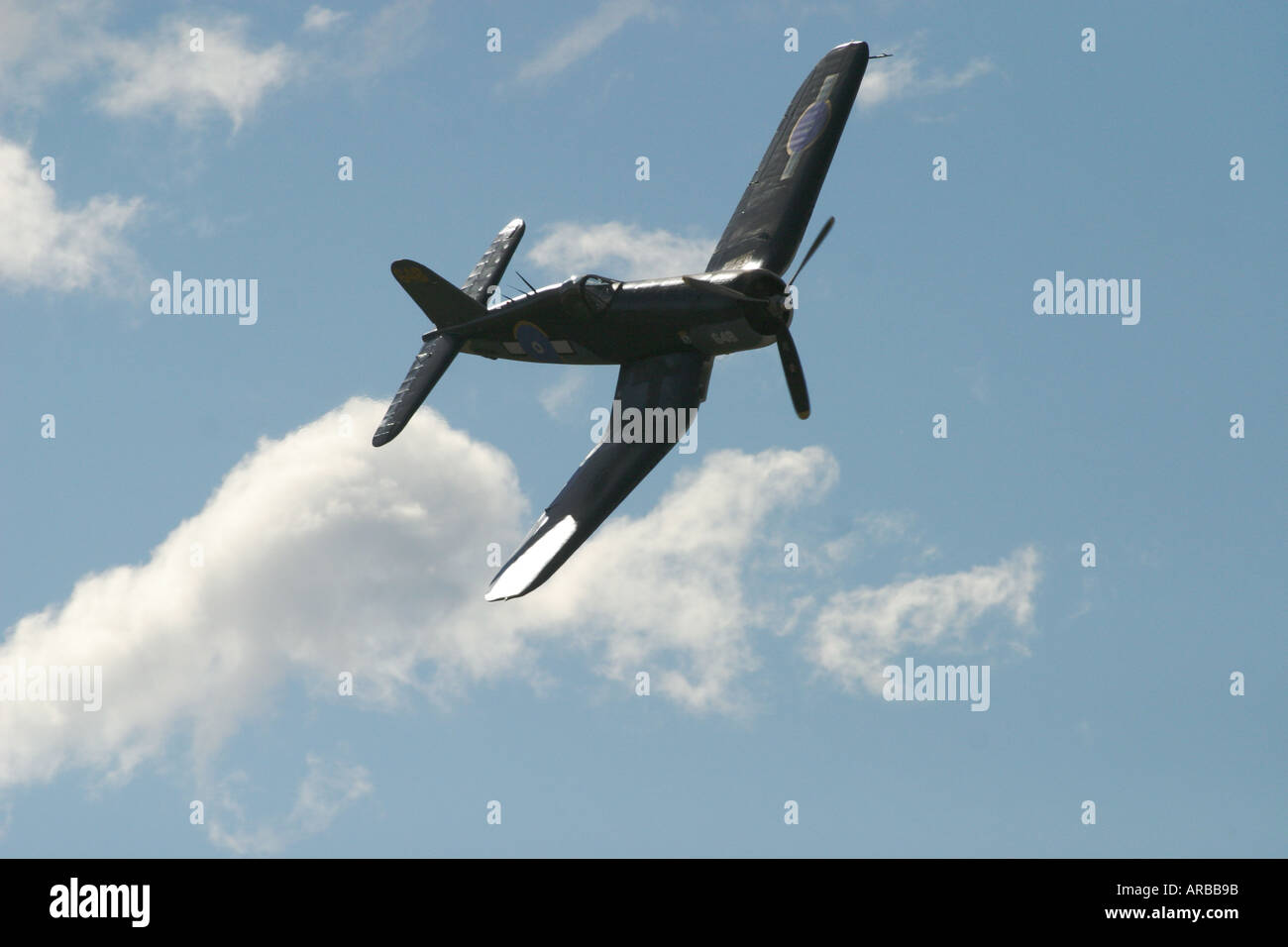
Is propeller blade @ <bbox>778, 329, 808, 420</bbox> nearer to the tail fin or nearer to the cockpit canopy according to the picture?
the tail fin

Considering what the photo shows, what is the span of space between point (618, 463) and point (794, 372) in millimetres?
4749

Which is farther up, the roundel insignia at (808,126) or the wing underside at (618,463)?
the roundel insignia at (808,126)

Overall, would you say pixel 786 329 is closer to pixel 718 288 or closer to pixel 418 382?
pixel 718 288

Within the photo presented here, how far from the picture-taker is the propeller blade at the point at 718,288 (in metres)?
31.2

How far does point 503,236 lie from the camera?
128ft

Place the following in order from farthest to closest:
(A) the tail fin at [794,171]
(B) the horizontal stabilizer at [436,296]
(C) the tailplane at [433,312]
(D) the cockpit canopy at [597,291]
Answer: (B) the horizontal stabilizer at [436,296] → (A) the tail fin at [794,171] → (C) the tailplane at [433,312] → (D) the cockpit canopy at [597,291]

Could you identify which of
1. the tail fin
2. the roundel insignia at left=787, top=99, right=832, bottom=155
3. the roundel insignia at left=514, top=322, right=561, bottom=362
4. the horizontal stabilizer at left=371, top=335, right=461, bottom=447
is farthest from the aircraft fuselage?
the roundel insignia at left=787, top=99, right=832, bottom=155

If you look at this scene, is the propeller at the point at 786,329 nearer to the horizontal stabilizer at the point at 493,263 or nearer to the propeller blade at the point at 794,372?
the propeller blade at the point at 794,372

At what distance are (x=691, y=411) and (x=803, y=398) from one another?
2.74 meters

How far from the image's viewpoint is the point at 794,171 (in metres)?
37.2

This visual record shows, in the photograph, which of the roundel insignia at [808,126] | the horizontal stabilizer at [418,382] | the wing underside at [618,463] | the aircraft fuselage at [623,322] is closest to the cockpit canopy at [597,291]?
the aircraft fuselage at [623,322]

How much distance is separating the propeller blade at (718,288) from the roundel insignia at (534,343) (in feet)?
16.4
